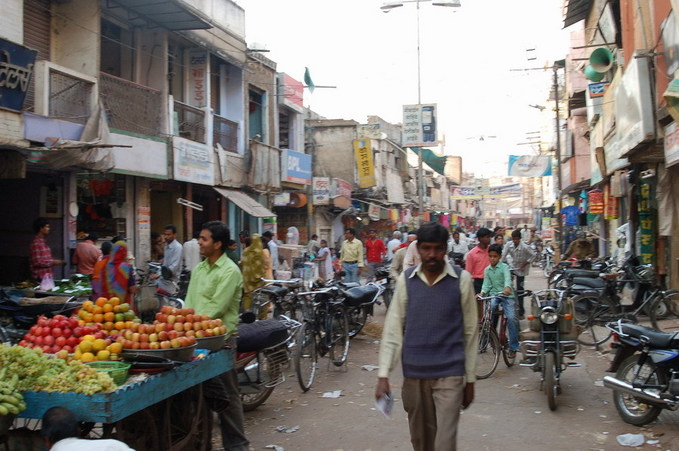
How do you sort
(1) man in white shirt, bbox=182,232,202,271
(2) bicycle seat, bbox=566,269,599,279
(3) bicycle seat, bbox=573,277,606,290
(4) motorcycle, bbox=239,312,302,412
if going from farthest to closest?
(2) bicycle seat, bbox=566,269,599,279 < (1) man in white shirt, bbox=182,232,202,271 < (3) bicycle seat, bbox=573,277,606,290 < (4) motorcycle, bbox=239,312,302,412

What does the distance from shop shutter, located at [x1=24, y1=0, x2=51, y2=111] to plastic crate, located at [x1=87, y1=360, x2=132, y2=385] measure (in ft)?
30.6

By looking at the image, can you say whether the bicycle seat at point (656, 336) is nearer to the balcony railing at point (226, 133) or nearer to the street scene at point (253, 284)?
the street scene at point (253, 284)

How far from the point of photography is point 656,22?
1039 cm

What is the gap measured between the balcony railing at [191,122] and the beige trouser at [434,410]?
13.2 meters

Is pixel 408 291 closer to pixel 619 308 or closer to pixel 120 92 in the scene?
pixel 619 308

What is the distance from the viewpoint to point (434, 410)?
386 cm

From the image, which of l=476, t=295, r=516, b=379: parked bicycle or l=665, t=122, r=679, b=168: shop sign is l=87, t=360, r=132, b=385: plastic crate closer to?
l=476, t=295, r=516, b=379: parked bicycle

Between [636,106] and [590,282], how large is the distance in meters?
3.27

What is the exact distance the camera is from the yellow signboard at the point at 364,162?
29188 millimetres

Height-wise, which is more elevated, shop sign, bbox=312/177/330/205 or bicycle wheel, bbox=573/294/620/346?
shop sign, bbox=312/177/330/205

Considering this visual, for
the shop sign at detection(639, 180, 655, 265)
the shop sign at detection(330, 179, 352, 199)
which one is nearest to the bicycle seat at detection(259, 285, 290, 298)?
the shop sign at detection(639, 180, 655, 265)

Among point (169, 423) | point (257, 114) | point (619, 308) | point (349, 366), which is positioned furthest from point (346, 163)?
point (169, 423)

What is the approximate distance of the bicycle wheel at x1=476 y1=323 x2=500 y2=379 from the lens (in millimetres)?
8039

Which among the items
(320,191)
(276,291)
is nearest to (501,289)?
(276,291)
